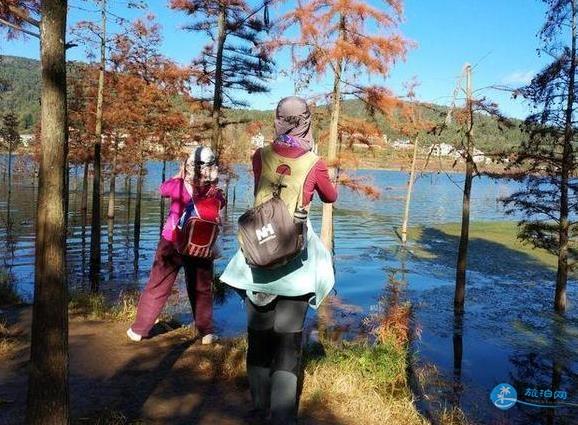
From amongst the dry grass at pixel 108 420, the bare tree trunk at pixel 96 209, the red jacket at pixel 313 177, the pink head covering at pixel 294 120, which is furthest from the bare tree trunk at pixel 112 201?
the red jacket at pixel 313 177

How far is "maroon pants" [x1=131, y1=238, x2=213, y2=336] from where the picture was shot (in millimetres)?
5402

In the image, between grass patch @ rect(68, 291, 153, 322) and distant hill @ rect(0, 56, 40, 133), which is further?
distant hill @ rect(0, 56, 40, 133)

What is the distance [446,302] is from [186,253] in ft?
53.5

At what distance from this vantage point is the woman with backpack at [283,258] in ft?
9.51

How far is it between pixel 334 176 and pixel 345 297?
4.79m

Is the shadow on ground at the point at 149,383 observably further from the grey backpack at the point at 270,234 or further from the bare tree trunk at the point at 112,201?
the bare tree trunk at the point at 112,201

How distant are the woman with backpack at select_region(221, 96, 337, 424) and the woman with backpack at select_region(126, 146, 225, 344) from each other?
185 centimetres

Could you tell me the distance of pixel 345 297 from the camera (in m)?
19.2

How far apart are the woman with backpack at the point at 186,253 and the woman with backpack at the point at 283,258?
1846 mm

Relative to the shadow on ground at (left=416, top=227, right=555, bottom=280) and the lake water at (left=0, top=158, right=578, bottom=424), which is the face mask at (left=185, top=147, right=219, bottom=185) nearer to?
the lake water at (left=0, top=158, right=578, bottom=424)

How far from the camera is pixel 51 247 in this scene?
2.64 metres

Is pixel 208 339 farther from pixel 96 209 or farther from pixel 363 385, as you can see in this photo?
pixel 96 209

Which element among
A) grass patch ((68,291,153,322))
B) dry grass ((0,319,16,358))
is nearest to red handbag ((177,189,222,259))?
dry grass ((0,319,16,358))

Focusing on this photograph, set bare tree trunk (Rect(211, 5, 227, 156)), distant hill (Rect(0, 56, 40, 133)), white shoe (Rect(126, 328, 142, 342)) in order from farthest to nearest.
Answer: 1. bare tree trunk (Rect(211, 5, 227, 156))
2. distant hill (Rect(0, 56, 40, 133))
3. white shoe (Rect(126, 328, 142, 342))
